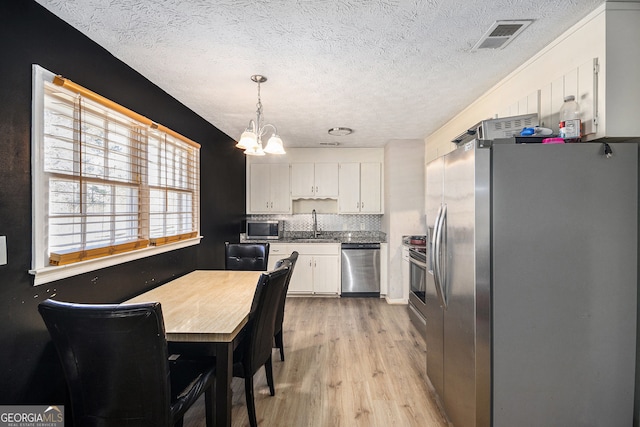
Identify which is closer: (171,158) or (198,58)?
(198,58)

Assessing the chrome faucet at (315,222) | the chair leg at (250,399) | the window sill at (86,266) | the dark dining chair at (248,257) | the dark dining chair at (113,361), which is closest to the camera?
the dark dining chair at (113,361)

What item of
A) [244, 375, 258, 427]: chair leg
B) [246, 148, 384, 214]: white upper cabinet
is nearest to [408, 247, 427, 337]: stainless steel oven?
[246, 148, 384, 214]: white upper cabinet

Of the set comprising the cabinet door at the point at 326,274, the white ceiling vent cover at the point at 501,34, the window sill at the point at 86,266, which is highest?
the white ceiling vent cover at the point at 501,34

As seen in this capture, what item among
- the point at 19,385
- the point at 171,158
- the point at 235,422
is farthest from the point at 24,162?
the point at 235,422

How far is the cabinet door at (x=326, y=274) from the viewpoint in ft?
15.9

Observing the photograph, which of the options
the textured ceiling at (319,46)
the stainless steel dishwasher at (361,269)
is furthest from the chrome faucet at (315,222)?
the textured ceiling at (319,46)

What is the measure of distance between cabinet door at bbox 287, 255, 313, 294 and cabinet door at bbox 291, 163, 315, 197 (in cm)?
108

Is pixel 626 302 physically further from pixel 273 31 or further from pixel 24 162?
pixel 24 162

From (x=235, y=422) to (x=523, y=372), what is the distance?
173 cm

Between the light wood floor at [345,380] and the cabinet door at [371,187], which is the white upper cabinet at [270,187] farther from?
the light wood floor at [345,380]

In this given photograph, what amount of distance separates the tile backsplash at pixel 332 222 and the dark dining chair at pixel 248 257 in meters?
2.06

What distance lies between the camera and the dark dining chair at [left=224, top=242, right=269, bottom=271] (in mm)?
3320

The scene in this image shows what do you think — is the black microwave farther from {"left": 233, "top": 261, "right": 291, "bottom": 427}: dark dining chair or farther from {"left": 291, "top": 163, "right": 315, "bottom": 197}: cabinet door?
{"left": 233, "top": 261, "right": 291, "bottom": 427}: dark dining chair

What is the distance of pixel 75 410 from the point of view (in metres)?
1.32
